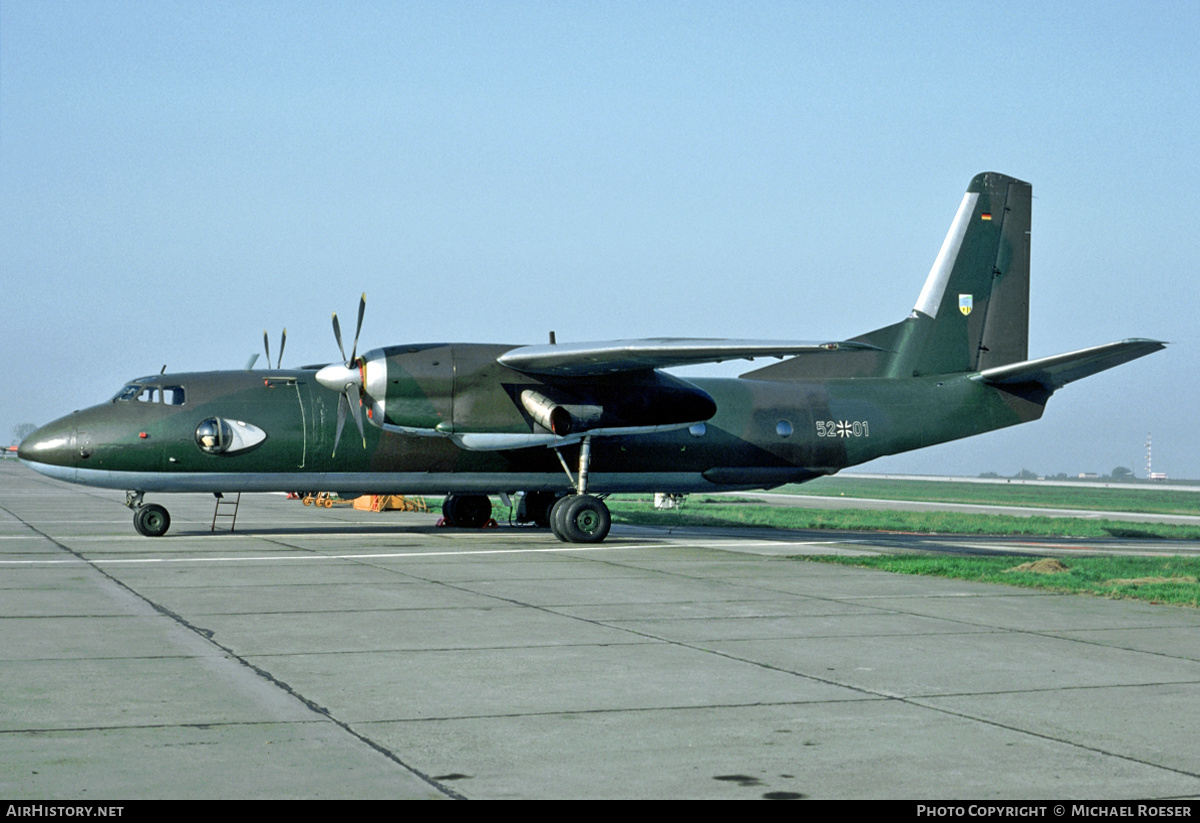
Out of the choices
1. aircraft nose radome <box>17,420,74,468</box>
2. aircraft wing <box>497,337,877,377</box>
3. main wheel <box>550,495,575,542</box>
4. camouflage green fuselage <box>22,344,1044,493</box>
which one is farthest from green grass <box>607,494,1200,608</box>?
aircraft nose radome <box>17,420,74,468</box>

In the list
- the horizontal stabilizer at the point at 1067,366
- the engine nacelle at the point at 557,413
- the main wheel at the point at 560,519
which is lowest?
the main wheel at the point at 560,519

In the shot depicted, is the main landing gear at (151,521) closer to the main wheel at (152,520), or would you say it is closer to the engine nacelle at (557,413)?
the main wheel at (152,520)

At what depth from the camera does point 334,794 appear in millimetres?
5918

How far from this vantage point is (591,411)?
2347cm

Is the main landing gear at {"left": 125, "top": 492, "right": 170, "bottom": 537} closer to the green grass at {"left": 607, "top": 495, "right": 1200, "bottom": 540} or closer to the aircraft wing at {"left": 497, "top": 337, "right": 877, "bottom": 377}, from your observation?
the aircraft wing at {"left": 497, "top": 337, "right": 877, "bottom": 377}

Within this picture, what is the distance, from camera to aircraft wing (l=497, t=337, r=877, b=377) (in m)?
21.0

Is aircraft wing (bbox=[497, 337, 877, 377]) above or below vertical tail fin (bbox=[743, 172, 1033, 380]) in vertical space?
below

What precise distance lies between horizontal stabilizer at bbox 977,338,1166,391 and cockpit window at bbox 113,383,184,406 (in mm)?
18159

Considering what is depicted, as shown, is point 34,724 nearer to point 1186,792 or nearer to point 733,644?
point 733,644

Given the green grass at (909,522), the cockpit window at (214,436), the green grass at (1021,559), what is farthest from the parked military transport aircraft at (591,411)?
the green grass at (909,522)

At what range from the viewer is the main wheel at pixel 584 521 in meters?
23.2

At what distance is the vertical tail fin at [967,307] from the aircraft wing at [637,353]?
7.46 m

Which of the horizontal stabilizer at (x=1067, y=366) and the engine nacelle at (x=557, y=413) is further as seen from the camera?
the horizontal stabilizer at (x=1067, y=366)
